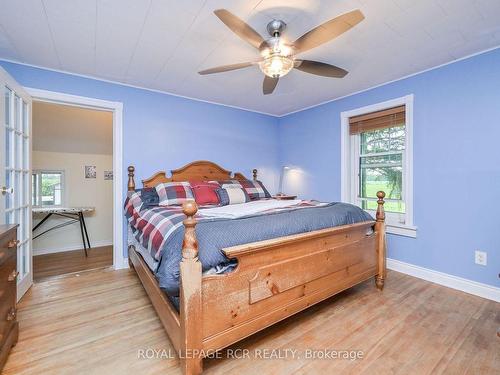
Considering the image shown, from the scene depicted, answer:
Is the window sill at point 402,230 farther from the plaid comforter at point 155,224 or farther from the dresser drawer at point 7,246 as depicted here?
the dresser drawer at point 7,246

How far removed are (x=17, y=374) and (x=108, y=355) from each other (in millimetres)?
440

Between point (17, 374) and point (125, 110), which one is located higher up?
point (125, 110)

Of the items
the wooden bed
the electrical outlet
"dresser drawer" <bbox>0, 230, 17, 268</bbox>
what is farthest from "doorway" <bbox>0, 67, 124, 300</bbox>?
the electrical outlet

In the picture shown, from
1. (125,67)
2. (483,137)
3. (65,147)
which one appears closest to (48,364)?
(125,67)

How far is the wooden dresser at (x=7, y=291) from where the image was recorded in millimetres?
1362

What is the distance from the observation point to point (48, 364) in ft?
4.74

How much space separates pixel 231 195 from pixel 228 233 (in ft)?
5.13

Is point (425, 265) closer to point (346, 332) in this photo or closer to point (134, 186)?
point (346, 332)

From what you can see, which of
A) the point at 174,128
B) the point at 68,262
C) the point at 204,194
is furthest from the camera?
the point at 174,128

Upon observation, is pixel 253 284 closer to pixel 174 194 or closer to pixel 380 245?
pixel 380 245

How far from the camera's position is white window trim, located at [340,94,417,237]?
2785mm

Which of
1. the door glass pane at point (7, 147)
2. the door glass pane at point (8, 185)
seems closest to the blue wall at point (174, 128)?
the door glass pane at point (7, 147)

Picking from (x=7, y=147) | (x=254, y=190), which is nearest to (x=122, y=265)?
(x=7, y=147)

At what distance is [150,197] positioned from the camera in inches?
111
